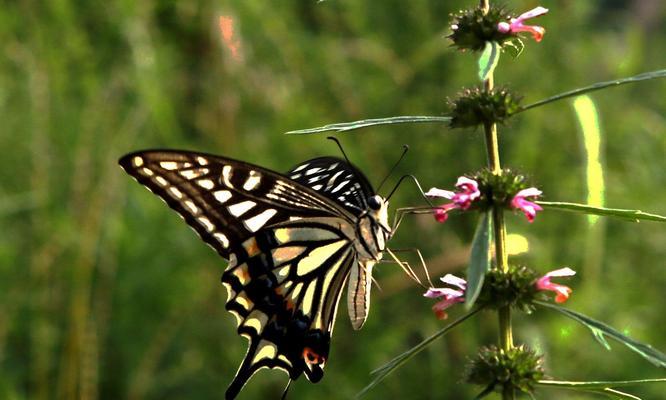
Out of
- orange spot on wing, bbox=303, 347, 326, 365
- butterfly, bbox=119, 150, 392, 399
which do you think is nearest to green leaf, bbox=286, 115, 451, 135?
butterfly, bbox=119, 150, 392, 399

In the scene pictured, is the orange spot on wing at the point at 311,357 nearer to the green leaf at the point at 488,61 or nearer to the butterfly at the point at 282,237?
the butterfly at the point at 282,237

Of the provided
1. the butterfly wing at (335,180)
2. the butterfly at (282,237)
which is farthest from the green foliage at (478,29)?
the butterfly wing at (335,180)

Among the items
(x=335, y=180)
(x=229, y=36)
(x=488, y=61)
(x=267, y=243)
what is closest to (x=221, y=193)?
(x=267, y=243)

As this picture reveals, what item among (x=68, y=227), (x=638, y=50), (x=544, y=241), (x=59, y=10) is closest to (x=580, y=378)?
(x=544, y=241)

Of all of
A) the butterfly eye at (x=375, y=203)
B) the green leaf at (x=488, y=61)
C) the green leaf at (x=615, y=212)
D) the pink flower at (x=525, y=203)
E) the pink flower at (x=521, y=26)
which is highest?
the pink flower at (x=521, y=26)

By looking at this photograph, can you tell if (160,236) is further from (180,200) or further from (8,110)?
(180,200)
